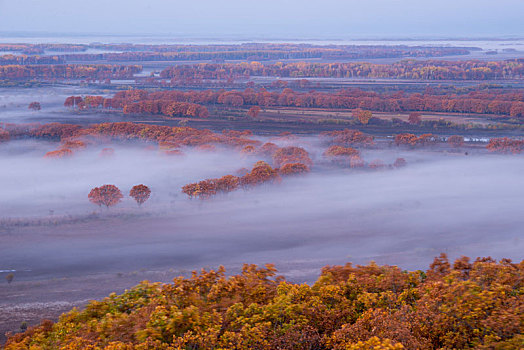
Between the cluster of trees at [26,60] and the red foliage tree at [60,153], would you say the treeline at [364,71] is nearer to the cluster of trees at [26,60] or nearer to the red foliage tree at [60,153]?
the cluster of trees at [26,60]

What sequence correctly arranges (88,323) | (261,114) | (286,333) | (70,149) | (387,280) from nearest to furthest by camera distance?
(286,333), (88,323), (387,280), (70,149), (261,114)

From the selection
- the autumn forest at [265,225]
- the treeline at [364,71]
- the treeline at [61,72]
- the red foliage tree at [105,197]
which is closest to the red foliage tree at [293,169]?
the autumn forest at [265,225]

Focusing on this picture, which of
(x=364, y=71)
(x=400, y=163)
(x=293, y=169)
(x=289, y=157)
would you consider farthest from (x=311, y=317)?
(x=364, y=71)

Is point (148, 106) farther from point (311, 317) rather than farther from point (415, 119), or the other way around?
point (311, 317)

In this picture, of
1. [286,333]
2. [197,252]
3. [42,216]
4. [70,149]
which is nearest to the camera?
[286,333]

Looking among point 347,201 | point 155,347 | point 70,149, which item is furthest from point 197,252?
point 70,149

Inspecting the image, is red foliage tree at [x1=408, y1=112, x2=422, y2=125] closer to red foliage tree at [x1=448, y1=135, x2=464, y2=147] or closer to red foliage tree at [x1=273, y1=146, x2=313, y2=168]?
red foliage tree at [x1=448, y1=135, x2=464, y2=147]

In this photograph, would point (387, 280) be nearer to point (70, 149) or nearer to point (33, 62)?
point (70, 149)
